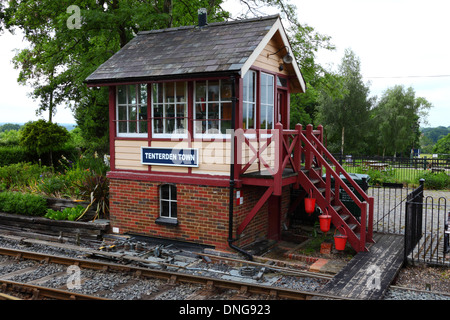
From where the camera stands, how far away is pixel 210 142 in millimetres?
9508

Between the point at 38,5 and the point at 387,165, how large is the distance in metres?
19.1

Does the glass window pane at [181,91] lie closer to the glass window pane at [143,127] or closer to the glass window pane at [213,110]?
the glass window pane at [213,110]

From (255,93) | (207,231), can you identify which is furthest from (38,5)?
(207,231)

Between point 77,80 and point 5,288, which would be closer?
point 5,288

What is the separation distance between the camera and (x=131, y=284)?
7.61 metres

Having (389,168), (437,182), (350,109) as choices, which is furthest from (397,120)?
(437,182)

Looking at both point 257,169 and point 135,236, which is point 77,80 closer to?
point 135,236

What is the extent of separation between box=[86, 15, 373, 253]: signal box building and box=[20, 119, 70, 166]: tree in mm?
7615

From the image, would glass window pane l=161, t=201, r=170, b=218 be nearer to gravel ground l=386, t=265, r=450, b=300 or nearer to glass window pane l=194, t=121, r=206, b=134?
glass window pane l=194, t=121, r=206, b=134

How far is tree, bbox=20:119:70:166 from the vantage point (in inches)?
677

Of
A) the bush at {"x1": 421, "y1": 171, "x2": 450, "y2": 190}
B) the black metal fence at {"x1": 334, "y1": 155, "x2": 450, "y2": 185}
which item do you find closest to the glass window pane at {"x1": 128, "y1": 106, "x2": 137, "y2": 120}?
the black metal fence at {"x1": 334, "y1": 155, "x2": 450, "y2": 185}

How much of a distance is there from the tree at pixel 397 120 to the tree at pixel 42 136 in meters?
34.5

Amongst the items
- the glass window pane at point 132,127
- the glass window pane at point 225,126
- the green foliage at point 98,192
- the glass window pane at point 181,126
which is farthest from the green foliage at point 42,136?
the glass window pane at point 225,126
